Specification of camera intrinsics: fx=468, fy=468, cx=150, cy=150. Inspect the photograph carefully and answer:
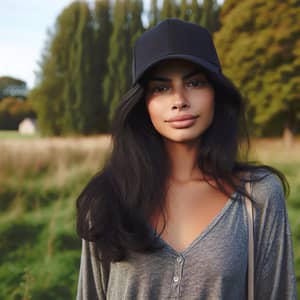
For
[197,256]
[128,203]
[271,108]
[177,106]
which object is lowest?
[197,256]

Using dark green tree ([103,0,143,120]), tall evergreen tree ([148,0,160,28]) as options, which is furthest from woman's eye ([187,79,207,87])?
dark green tree ([103,0,143,120])

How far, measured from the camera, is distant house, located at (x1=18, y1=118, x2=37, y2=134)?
7.44m

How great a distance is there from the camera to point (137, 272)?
1313 millimetres

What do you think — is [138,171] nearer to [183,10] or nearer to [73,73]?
[183,10]

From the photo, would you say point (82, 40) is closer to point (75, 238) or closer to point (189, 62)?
point (75, 238)

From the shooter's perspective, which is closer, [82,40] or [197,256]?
[197,256]

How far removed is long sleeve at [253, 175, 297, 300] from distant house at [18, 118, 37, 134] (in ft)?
20.8

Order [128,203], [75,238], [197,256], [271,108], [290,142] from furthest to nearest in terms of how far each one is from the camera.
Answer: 1. [271,108]
2. [290,142]
3. [75,238]
4. [128,203]
5. [197,256]

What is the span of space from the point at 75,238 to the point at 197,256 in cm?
306

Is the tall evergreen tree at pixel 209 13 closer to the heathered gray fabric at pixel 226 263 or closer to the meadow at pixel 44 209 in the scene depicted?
the meadow at pixel 44 209

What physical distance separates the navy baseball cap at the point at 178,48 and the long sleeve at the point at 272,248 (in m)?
0.37

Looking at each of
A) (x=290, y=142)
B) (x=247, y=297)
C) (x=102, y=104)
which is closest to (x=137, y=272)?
(x=247, y=297)

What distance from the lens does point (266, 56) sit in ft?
32.8

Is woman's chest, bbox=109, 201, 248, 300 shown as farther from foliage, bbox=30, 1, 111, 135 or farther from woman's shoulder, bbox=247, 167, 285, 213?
foliage, bbox=30, 1, 111, 135
